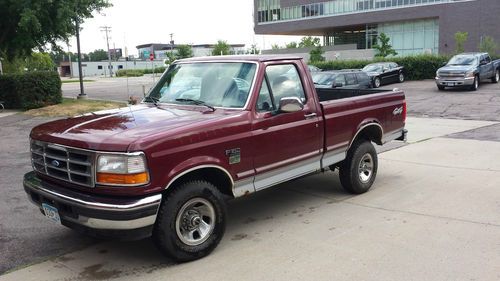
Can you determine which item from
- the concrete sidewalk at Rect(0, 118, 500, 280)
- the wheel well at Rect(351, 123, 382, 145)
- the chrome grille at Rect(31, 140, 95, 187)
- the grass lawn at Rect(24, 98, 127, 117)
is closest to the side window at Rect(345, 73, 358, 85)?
the grass lawn at Rect(24, 98, 127, 117)

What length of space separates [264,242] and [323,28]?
7670 centimetres

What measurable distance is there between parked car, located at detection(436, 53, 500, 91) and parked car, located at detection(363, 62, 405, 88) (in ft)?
15.1

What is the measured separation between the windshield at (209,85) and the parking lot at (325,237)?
1513 millimetres

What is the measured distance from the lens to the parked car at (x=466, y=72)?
23867mm

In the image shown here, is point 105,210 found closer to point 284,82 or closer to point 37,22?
point 284,82

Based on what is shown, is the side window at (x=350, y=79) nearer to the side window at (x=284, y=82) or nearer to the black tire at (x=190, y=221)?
the side window at (x=284, y=82)

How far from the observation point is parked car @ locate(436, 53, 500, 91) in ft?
78.3

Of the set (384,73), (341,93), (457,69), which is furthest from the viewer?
(384,73)

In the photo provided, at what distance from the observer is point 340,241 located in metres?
4.98

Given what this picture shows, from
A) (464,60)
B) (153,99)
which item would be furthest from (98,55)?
(153,99)

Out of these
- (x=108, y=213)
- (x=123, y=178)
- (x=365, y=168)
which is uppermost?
(x=123, y=178)

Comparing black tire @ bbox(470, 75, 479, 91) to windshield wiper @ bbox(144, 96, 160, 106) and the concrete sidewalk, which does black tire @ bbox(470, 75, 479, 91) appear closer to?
the concrete sidewalk

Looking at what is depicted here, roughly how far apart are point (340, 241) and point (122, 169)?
7.73ft

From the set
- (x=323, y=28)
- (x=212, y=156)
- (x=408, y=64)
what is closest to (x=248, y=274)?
(x=212, y=156)
